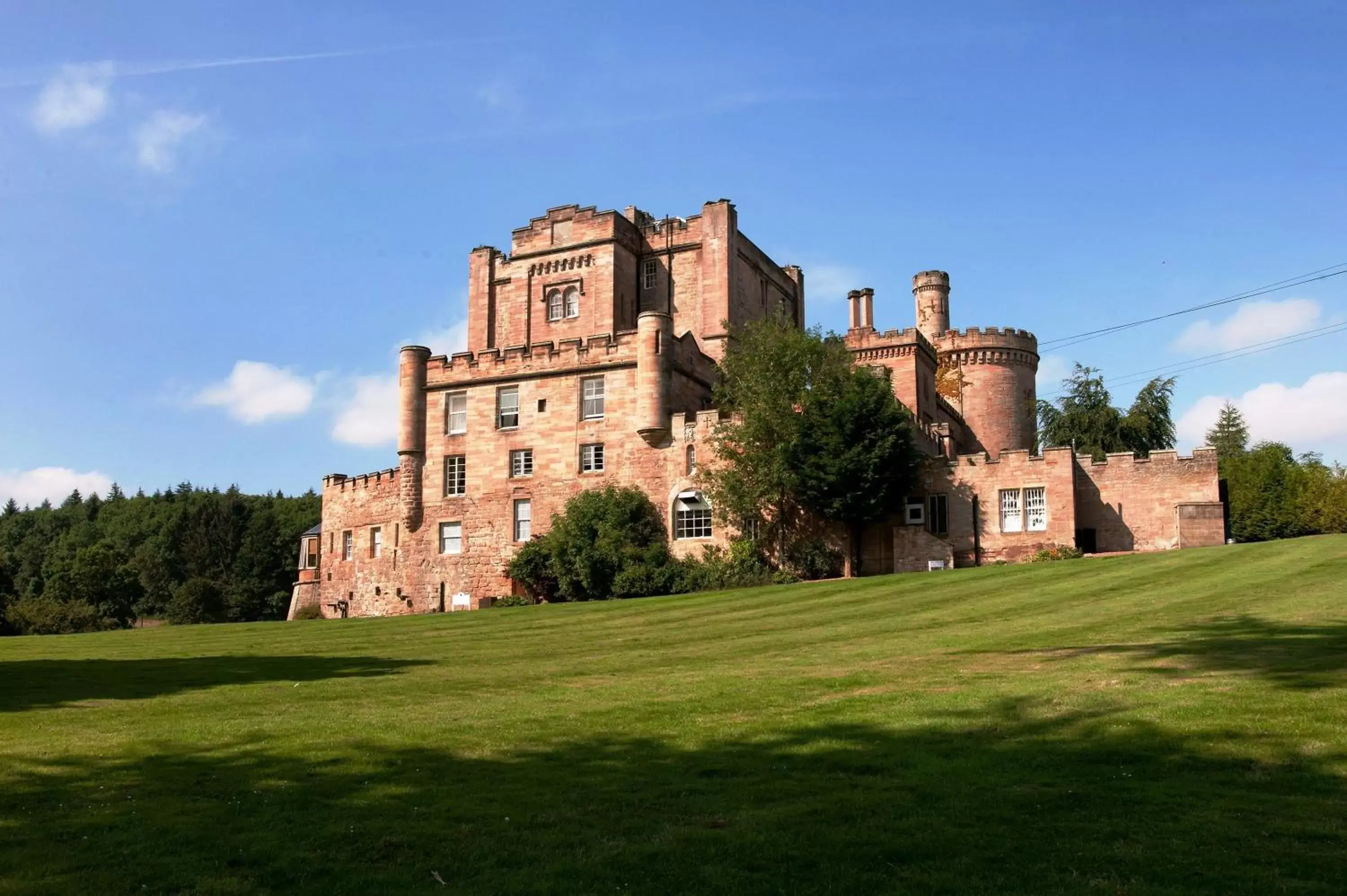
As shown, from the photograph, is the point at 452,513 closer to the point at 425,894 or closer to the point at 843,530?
the point at 843,530

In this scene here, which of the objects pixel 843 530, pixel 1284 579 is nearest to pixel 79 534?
pixel 843 530

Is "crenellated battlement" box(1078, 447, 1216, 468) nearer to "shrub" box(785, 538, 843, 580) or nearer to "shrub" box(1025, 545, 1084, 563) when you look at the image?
"shrub" box(1025, 545, 1084, 563)

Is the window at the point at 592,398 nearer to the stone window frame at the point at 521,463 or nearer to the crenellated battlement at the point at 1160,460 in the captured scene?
the stone window frame at the point at 521,463

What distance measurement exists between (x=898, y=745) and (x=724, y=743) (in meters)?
1.69

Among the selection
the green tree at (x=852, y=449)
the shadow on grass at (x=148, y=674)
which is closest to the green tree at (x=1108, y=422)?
the green tree at (x=852, y=449)

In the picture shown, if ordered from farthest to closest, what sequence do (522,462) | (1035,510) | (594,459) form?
(522,462) → (594,459) → (1035,510)

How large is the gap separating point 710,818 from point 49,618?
65764mm

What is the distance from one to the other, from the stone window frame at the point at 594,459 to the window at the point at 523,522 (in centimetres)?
290

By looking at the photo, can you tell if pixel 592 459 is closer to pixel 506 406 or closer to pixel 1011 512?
pixel 506 406

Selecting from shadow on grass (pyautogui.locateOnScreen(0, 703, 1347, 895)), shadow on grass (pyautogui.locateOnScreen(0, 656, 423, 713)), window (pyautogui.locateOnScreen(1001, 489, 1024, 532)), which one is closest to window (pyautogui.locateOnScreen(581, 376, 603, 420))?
window (pyautogui.locateOnScreen(1001, 489, 1024, 532))

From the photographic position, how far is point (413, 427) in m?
49.0

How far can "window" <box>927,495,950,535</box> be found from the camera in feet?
137

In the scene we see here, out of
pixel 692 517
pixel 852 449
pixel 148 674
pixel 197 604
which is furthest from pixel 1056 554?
pixel 197 604

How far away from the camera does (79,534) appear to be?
375 feet
